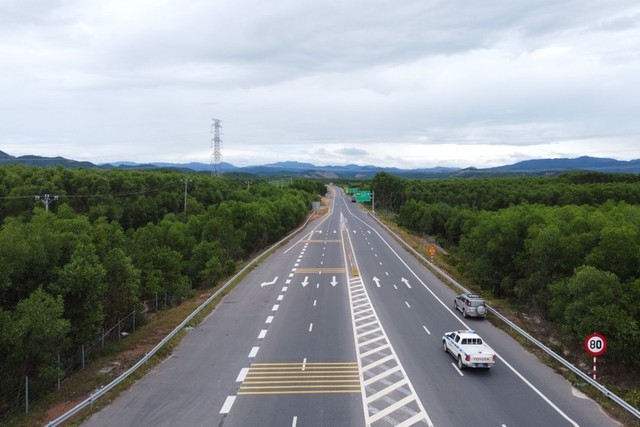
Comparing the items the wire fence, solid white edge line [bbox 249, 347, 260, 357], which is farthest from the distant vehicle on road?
the wire fence

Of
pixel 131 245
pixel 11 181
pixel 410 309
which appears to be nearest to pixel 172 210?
pixel 11 181

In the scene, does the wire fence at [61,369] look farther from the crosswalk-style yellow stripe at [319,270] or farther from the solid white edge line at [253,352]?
the crosswalk-style yellow stripe at [319,270]

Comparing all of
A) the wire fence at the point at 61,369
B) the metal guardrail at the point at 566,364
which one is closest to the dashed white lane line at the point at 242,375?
the wire fence at the point at 61,369

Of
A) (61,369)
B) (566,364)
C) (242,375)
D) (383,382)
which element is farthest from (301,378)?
(566,364)

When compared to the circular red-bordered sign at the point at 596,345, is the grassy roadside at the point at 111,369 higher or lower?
lower

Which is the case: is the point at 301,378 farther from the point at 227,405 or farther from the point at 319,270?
the point at 319,270

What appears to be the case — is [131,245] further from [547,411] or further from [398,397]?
[547,411]
